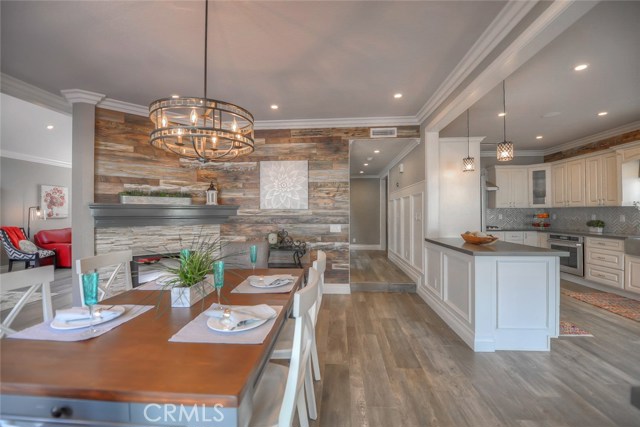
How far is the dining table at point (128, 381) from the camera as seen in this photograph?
30.1 inches

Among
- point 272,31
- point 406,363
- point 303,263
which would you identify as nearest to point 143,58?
point 272,31

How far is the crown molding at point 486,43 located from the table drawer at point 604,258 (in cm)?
363

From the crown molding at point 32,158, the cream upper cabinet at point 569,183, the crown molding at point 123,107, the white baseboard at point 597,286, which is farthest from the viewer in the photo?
the crown molding at point 32,158

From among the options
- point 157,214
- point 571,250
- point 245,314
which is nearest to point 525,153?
point 571,250

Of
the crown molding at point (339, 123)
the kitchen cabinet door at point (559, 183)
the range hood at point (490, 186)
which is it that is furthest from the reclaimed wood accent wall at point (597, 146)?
the crown molding at point (339, 123)

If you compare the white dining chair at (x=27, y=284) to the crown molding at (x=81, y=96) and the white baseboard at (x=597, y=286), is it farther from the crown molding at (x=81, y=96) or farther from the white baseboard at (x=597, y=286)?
the white baseboard at (x=597, y=286)

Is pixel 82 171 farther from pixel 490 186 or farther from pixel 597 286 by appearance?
pixel 597 286

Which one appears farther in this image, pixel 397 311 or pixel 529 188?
pixel 529 188

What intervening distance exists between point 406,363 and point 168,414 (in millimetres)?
2025

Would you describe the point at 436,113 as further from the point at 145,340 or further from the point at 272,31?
the point at 145,340

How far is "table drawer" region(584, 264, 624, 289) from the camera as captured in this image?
13.0ft

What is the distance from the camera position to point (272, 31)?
213 cm

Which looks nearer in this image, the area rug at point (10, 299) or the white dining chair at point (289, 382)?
the white dining chair at point (289, 382)

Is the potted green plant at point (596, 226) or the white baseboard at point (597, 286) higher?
the potted green plant at point (596, 226)
